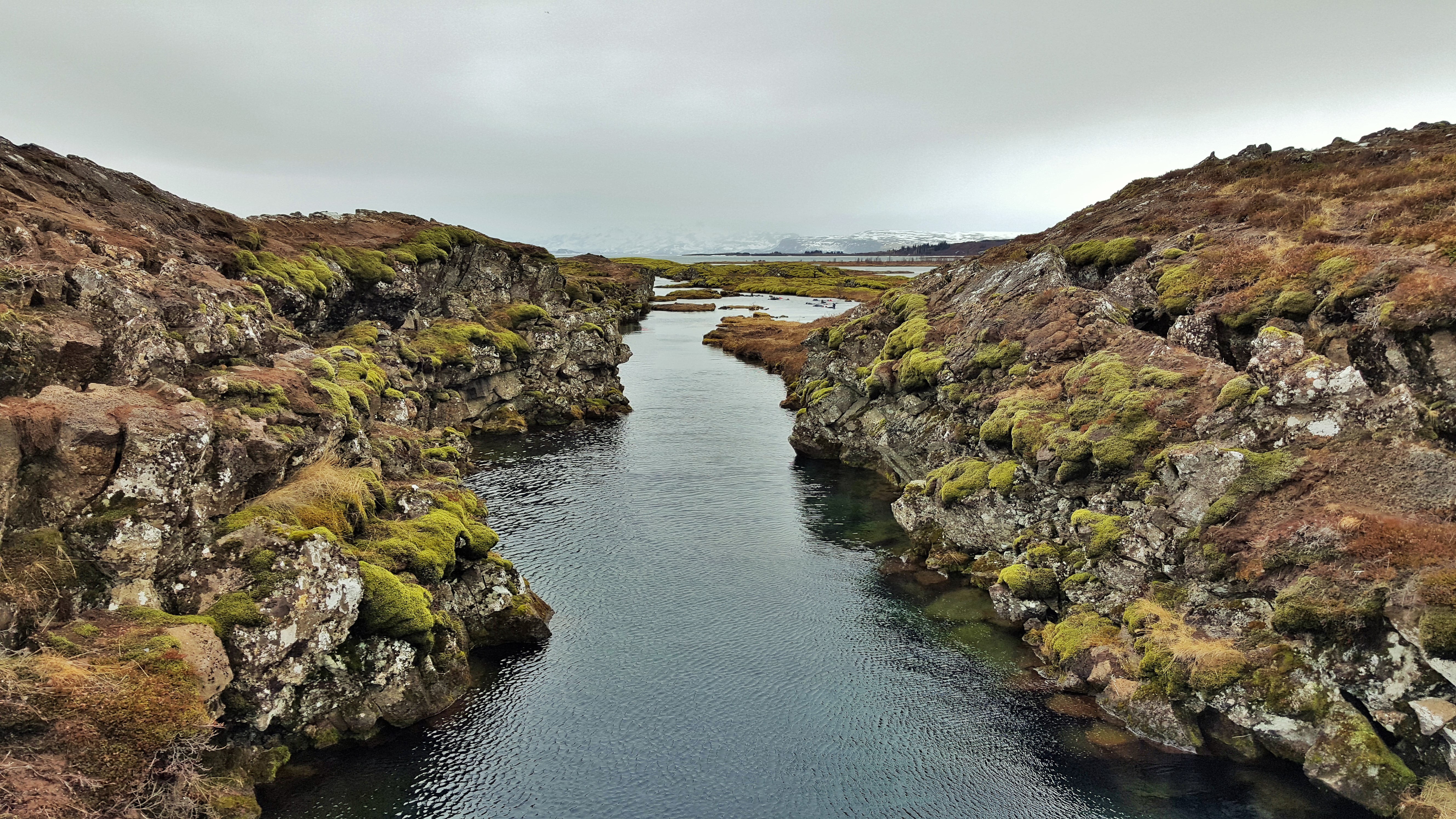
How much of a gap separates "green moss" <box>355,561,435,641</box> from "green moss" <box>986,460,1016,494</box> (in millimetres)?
33163

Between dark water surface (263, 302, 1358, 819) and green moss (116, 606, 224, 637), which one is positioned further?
dark water surface (263, 302, 1358, 819)

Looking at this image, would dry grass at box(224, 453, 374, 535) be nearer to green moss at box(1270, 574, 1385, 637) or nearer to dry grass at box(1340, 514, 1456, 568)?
green moss at box(1270, 574, 1385, 637)

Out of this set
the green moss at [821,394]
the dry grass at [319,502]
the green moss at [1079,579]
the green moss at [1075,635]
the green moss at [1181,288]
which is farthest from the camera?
the green moss at [821,394]

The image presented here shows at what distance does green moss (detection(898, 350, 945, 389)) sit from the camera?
200 feet

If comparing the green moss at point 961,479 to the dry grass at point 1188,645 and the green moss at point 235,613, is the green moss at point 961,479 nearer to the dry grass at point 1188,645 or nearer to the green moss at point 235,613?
the dry grass at point 1188,645

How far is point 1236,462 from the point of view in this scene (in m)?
33.9

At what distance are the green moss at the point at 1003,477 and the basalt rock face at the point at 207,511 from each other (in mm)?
28219

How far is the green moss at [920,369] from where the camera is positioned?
61094 mm

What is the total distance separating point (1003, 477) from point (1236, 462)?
14.0 m

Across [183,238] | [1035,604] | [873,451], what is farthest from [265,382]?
[873,451]

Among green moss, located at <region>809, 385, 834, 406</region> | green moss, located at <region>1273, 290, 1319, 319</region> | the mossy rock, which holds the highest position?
green moss, located at <region>1273, 290, 1319, 319</region>

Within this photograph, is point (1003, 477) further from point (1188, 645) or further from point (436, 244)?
point (436, 244)

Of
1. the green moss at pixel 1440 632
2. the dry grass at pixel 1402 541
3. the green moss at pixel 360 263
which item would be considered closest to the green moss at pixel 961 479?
the dry grass at pixel 1402 541

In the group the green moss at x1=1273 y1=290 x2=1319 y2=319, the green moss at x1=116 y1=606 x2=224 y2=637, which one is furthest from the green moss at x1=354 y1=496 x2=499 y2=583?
the green moss at x1=1273 y1=290 x2=1319 y2=319
